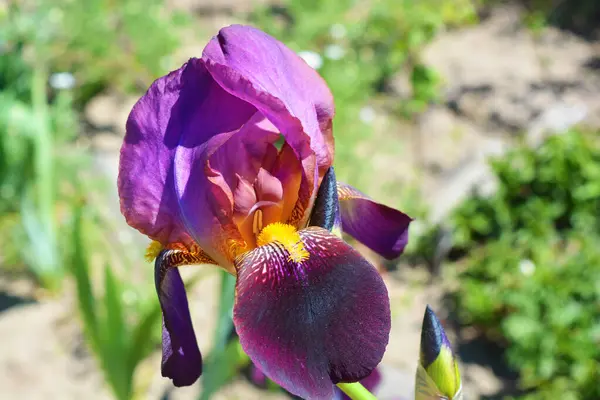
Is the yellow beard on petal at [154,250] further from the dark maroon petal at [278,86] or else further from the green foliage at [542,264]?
the green foliage at [542,264]

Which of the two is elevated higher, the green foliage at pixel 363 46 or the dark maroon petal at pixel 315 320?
Result: the dark maroon petal at pixel 315 320

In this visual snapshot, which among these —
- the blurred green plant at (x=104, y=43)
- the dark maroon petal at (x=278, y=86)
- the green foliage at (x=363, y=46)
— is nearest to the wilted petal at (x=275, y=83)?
the dark maroon petal at (x=278, y=86)

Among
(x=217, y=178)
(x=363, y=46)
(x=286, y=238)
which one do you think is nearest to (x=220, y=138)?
(x=217, y=178)

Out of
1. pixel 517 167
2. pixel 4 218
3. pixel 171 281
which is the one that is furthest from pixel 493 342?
pixel 4 218

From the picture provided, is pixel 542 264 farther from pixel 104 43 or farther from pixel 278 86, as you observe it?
pixel 104 43

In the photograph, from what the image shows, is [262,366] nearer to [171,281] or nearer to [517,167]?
[171,281]
